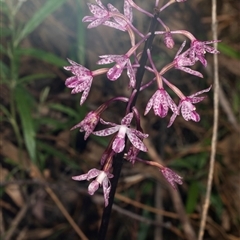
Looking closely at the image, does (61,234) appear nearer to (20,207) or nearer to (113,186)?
(20,207)

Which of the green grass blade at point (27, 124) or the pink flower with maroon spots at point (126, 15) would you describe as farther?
the green grass blade at point (27, 124)

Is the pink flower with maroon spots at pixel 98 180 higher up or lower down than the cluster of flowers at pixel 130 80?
lower down

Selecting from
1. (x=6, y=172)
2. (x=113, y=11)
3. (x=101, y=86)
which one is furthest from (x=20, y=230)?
(x=113, y=11)

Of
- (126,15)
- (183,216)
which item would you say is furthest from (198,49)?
(183,216)

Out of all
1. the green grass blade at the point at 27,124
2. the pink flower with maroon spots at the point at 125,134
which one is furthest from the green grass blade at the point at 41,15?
the pink flower with maroon spots at the point at 125,134

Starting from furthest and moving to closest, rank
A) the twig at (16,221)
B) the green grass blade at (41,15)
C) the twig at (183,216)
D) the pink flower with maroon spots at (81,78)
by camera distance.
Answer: the twig at (16,221), the twig at (183,216), the green grass blade at (41,15), the pink flower with maroon spots at (81,78)

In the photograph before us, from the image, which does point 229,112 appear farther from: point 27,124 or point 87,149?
point 27,124

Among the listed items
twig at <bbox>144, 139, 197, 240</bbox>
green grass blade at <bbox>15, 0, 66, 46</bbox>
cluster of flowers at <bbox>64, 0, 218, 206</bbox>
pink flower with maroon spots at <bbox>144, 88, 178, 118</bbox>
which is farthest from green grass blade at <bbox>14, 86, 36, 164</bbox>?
pink flower with maroon spots at <bbox>144, 88, 178, 118</bbox>

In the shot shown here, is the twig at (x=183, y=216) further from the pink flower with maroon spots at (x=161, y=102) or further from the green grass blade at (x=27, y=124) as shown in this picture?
the pink flower with maroon spots at (x=161, y=102)
